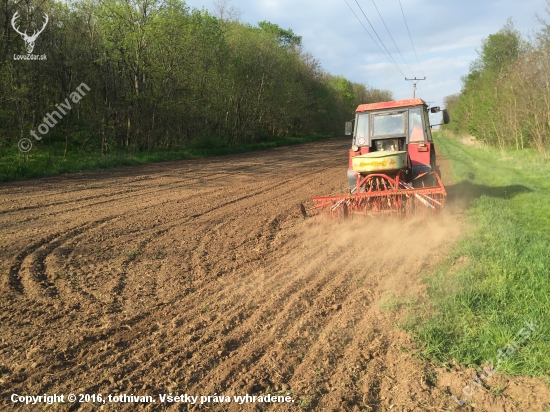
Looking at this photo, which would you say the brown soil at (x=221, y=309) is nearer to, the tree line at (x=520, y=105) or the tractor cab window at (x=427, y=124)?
the tractor cab window at (x=427, y=124)

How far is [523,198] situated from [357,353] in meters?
8.32

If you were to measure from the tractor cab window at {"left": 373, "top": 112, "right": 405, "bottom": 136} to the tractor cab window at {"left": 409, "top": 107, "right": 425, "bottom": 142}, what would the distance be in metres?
0.21

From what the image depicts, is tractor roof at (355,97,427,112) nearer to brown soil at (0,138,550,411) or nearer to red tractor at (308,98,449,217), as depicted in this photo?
red tractor at (308,98,449,217)

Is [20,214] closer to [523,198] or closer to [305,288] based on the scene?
[305,288]

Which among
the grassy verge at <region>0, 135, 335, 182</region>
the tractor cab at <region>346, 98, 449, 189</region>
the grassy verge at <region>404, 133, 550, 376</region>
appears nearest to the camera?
the grassy verge at <region>404, 133, 550, 376</region>

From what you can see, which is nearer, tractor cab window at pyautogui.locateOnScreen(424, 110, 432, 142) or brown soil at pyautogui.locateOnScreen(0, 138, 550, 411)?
brown soil at pyautogui.locateOnScreen(0, 138, 550, 411)

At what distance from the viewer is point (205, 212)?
8.79 metres

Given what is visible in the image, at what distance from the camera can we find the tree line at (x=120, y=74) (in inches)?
603

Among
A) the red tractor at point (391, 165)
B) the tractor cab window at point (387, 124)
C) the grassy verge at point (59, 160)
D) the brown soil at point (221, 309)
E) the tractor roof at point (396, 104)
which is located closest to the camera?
the brown soil at point (221, 309)

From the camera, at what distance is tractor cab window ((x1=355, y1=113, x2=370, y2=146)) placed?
877 cm

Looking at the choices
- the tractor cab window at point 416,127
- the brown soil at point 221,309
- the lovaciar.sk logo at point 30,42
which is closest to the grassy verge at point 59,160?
the lovaciar.sk logo at point 30,42

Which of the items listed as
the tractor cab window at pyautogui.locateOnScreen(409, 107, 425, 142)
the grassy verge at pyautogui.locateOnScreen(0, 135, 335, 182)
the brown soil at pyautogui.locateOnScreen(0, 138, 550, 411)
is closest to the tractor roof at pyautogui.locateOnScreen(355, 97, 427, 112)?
the tractor cab window at pyautogui.locateOnScreen(409, 107, 425, 142)

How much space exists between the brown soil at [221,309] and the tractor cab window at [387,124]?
78.0 inches

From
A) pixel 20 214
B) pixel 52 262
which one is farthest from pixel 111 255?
pixel 20 214
